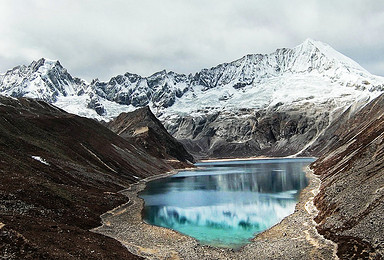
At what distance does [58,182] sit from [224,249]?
37.6 meters

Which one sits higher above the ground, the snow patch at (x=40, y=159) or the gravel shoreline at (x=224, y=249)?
the snow patch at (x=40, y=159)

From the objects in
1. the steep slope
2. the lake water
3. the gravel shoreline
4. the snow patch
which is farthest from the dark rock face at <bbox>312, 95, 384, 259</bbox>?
the snow patch

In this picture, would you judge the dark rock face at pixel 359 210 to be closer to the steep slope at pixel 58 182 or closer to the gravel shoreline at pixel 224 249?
the gravel shoreline at pixel 224 249

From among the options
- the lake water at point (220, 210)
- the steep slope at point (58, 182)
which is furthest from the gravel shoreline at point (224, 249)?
the steep slope at point (58, 182)

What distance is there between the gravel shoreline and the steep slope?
323 cm

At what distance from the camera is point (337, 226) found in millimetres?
41344

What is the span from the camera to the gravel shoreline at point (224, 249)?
121 feet

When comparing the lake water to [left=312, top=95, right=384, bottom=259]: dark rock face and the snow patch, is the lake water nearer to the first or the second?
[left=312, top=95, right=384, bottom=259]: dark rock face

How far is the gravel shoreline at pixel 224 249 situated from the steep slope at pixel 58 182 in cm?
323

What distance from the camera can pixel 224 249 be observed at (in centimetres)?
4019

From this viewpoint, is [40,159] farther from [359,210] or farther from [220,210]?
[359,210]

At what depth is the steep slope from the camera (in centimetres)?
3159

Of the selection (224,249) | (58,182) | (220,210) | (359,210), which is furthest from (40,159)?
(359,210)

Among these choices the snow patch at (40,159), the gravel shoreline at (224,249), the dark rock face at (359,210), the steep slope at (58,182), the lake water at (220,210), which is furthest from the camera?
the snow patch at (40,159)
